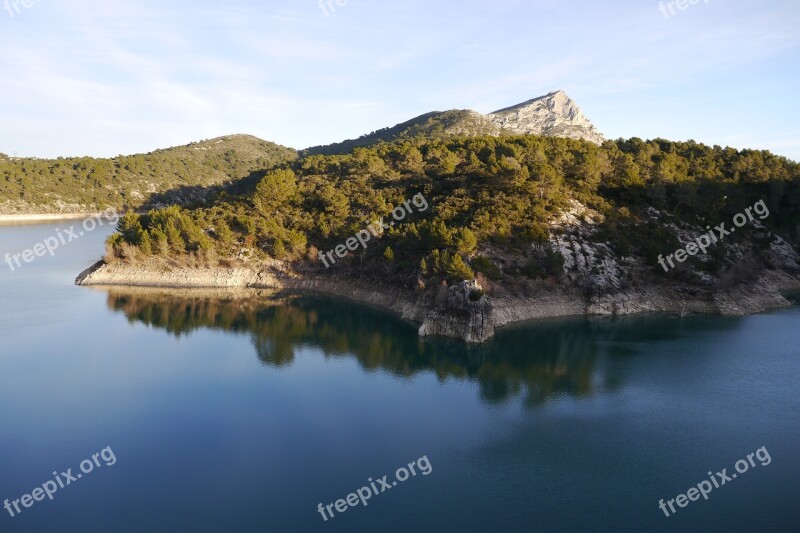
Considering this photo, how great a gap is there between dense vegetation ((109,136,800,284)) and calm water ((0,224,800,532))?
994 cm

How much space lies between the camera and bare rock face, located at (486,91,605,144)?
131 m

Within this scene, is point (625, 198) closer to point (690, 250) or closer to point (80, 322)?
point (690, 250)

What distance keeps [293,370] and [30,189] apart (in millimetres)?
136077

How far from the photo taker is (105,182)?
5689 inches

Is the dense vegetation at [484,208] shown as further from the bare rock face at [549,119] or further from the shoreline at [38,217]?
the shoreline at [38,217]

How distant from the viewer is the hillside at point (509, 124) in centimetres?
12300

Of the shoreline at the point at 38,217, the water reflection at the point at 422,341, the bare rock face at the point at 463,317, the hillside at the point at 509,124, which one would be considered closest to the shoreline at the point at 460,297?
the bare rock face at the point at 463,317

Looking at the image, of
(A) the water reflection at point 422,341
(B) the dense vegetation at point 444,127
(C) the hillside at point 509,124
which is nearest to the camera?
(A) the water reflection at point 422,341

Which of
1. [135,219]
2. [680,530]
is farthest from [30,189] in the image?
[680,530]

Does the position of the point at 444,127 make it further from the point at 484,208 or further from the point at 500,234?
the point at 500,234

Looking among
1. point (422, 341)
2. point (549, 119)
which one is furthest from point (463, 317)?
point (549, 119)

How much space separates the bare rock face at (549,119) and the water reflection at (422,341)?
87733 mm

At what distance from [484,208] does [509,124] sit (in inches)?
3416

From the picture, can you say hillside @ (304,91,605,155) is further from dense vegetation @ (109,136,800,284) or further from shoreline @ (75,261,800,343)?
shoreline @ (75,261,800,343)
